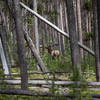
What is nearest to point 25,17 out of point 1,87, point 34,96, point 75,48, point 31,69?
point 31,69

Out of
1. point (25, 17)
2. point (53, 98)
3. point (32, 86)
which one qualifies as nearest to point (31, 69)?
point (25, 17)

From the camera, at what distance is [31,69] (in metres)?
7.87

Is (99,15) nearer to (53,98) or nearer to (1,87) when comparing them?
(53,98)

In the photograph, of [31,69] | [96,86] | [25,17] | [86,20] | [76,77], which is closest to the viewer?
[76,77]

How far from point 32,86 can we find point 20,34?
68.3 inches

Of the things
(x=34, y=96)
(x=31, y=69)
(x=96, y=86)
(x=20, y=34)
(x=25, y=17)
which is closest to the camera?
(x=34, y=96)

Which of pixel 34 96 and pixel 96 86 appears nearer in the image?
pixel 34 96

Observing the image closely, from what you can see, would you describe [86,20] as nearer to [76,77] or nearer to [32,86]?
[32,86]

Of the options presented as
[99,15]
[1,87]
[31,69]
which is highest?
[99,15]

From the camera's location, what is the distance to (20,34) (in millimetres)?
3820

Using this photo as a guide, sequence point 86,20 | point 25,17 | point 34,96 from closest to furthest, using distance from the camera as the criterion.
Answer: point 34,96 → point 25,17 → point 86,20

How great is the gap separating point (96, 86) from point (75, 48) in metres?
1.16

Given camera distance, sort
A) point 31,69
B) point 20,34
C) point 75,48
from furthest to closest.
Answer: point 31,69 → point 75,48 → point 20,34

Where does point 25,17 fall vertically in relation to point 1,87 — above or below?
above
